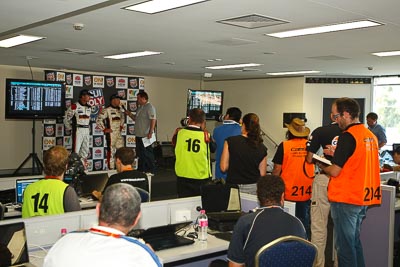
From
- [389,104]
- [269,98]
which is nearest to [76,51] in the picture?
[269,98]

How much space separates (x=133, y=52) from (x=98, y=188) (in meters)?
3.07

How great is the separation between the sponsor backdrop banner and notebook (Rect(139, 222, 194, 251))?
6.91 meters

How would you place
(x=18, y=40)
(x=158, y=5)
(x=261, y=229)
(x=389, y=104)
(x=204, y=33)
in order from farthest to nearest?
(x=389, y=104), (x=18, y=40), (x=204, y=33), (x=158, y=5), (x=261, y=229)

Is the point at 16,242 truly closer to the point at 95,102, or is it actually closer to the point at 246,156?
the point at 246,156

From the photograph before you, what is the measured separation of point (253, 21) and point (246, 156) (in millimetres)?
1373

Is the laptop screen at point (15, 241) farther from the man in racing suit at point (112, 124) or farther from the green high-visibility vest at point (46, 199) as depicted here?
the man in racing suit at point (112, 124)

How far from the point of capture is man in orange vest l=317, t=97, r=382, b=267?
377cm

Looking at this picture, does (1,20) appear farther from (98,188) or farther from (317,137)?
(317,137)

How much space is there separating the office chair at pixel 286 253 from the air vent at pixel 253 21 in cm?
261

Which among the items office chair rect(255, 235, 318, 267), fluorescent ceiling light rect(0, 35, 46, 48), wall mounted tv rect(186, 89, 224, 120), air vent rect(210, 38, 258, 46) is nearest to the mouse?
office chair rect(255, 235, 318, 267)

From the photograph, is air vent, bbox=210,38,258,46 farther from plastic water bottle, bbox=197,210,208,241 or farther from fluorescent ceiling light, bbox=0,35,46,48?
plastic water bottle, bbox=197,210,208,241

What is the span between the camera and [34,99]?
30.1ft

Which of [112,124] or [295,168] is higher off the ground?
[112,124]

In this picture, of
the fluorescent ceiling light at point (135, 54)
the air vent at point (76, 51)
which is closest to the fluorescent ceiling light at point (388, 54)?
the fluorescent ceiling light at point (135, 54)
